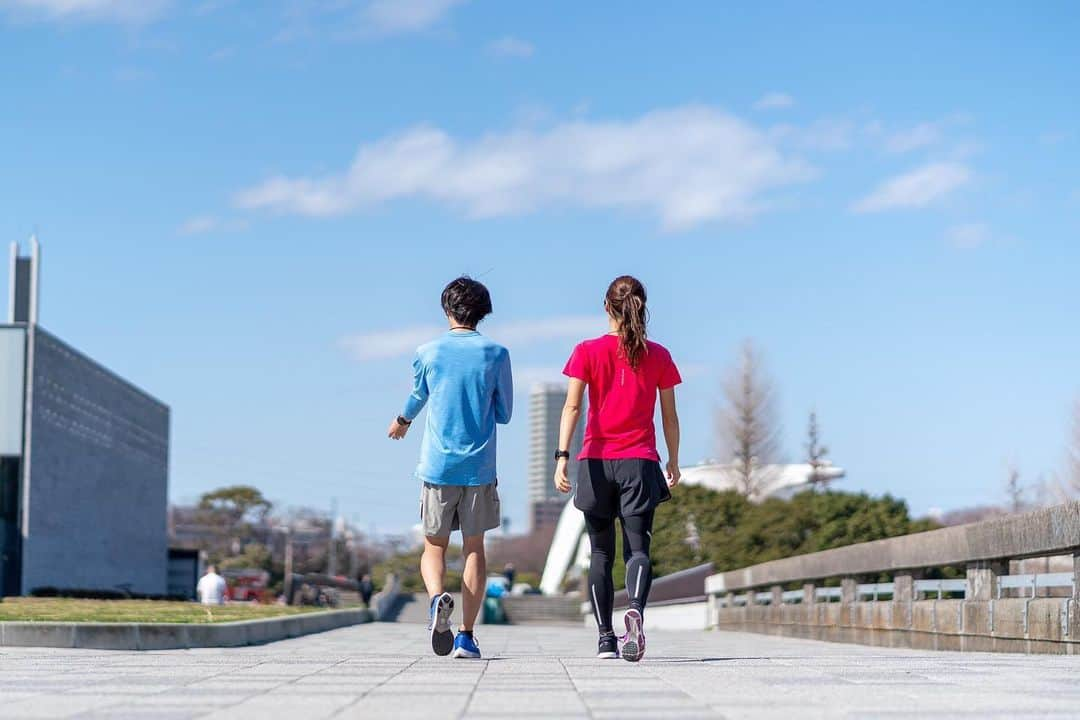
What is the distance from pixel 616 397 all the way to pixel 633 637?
4.36ft

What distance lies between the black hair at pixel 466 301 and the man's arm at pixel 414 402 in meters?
0.35

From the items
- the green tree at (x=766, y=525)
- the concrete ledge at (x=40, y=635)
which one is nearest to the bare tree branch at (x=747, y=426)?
the green tree at (x=766, y=525)

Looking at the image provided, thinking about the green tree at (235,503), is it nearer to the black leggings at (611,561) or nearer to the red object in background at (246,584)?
the red object in background at (246,584)

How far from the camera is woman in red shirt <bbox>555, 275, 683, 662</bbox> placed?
26.4 ft

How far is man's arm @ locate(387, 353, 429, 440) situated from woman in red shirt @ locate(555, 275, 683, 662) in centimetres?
84

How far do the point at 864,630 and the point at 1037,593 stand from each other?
4.02 m

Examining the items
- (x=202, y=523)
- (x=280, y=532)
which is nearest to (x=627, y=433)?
(x=202, y=523)

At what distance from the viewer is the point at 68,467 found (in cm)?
5038

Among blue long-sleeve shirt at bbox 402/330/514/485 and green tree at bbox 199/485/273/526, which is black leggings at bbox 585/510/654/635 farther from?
green tree at bbox 199/485/273/526

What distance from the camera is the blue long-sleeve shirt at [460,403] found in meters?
8.21

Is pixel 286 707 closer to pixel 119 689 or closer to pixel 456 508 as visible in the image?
pixel 119 689

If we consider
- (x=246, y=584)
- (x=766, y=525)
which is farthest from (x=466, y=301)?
(x=246, y=584)

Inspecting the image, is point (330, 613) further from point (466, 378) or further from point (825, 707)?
point (825, 707)

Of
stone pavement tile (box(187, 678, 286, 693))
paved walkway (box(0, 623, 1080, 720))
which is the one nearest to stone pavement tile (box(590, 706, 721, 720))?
paved walkway (box(0, 623, 1080, 720))
